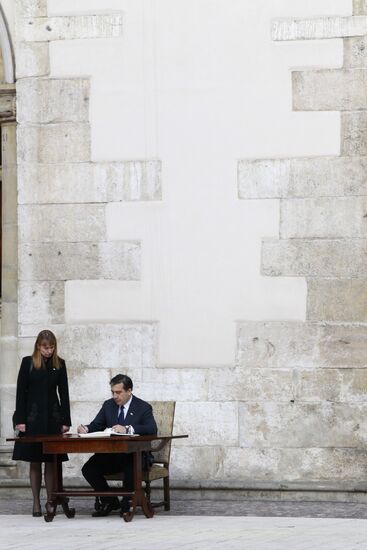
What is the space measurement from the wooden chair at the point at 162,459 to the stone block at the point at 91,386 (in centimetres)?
68

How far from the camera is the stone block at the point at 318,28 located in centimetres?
1175

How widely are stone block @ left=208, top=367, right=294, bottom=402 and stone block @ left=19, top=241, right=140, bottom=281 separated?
1.04 m

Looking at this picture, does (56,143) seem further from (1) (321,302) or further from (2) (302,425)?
(2) (302,425)

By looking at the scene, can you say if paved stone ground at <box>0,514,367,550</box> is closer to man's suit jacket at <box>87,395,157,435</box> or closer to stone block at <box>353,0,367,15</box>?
man's suit jacket at <box>87,395,157,435</box>

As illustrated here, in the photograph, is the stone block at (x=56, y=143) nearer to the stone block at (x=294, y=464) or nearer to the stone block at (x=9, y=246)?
the stone block at (x=9, y=246)

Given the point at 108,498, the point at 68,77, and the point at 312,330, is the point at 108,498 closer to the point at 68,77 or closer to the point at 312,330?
the point at 312,330

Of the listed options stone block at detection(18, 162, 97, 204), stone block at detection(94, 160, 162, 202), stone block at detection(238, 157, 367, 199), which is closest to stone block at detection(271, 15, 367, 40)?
stone block at detection(238, 157, 367, 199)

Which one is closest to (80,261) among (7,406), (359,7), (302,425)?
(7,406)

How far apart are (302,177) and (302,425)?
1.87m

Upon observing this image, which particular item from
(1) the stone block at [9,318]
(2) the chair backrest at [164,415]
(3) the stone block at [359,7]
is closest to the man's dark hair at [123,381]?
Answer: (2) the chair backrest at [164,415]

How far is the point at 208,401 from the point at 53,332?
4.38 ft

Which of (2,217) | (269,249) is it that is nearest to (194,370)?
(269,249)

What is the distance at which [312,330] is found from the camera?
38.5 feet

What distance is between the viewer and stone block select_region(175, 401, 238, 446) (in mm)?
11852
